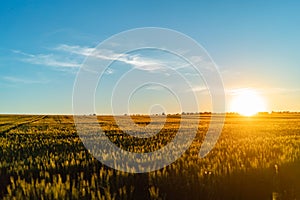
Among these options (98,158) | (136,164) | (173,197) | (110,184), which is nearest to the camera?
(173,197)

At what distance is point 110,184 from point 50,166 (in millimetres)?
2502

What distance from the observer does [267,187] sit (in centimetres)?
658

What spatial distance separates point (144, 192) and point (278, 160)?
3.82 metres

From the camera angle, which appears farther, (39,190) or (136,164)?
(136,164)

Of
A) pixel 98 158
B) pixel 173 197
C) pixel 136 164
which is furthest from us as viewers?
pixel 98 158

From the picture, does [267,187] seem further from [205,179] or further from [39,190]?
[39,190]

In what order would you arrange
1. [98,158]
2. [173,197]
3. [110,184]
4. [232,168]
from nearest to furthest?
[173,197] → [110,184] → [232,168] → [98,158]

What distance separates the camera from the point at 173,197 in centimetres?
587

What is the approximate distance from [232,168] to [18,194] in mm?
3965

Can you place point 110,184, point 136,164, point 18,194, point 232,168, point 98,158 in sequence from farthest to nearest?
point 98,158 → point 136,164 → point 232,168 → point 110,184 → point 18,194

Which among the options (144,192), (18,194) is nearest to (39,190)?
(18,194)

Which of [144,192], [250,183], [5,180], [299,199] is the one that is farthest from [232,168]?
[5,180]

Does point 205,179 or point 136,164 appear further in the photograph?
point 136,164

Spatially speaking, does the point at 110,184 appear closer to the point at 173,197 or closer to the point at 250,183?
the point at 173,197
